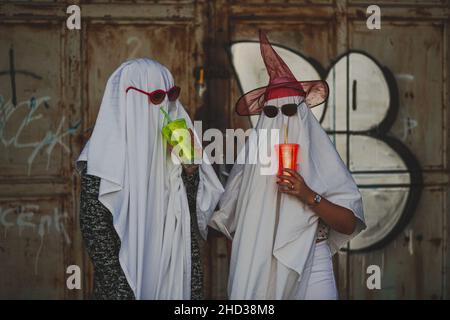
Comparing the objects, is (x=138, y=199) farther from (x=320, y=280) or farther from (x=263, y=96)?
(x=320, y=280)

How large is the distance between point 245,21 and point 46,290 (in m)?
2.54

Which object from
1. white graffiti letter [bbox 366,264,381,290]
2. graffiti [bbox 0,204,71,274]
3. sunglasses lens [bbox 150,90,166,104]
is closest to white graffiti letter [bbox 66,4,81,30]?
graffiti [bbox 0,204,71,274]

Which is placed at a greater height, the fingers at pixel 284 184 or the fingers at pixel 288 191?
the fingers at pixel 284 184

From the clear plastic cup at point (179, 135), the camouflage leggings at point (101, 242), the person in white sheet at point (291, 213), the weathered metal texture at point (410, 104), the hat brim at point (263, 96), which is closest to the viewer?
the camouflage leggings at point (101, 242)

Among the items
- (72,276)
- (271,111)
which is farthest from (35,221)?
(271,111)

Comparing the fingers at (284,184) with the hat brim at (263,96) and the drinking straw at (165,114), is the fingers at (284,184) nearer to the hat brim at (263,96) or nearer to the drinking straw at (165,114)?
the hat brim at (263,96)

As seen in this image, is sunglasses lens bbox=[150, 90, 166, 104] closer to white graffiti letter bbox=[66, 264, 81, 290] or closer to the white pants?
the white pants

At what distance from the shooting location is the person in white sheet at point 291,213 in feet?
11.8

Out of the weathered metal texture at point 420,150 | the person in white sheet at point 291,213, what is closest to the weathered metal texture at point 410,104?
the weathered metal texture at point 420,150

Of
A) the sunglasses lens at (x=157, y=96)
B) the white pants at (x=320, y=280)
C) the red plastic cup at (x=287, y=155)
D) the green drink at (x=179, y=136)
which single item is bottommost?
the white pants at (x=320, y=280)

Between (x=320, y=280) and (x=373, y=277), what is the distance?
80.9 inches

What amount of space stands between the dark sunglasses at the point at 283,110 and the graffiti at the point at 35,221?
2.23 meters

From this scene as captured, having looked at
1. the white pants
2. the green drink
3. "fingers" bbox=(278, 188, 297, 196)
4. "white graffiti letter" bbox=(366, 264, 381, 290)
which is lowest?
"white graffiti letter" bbox=(366, 264, 381, 290)

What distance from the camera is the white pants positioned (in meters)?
3.63
